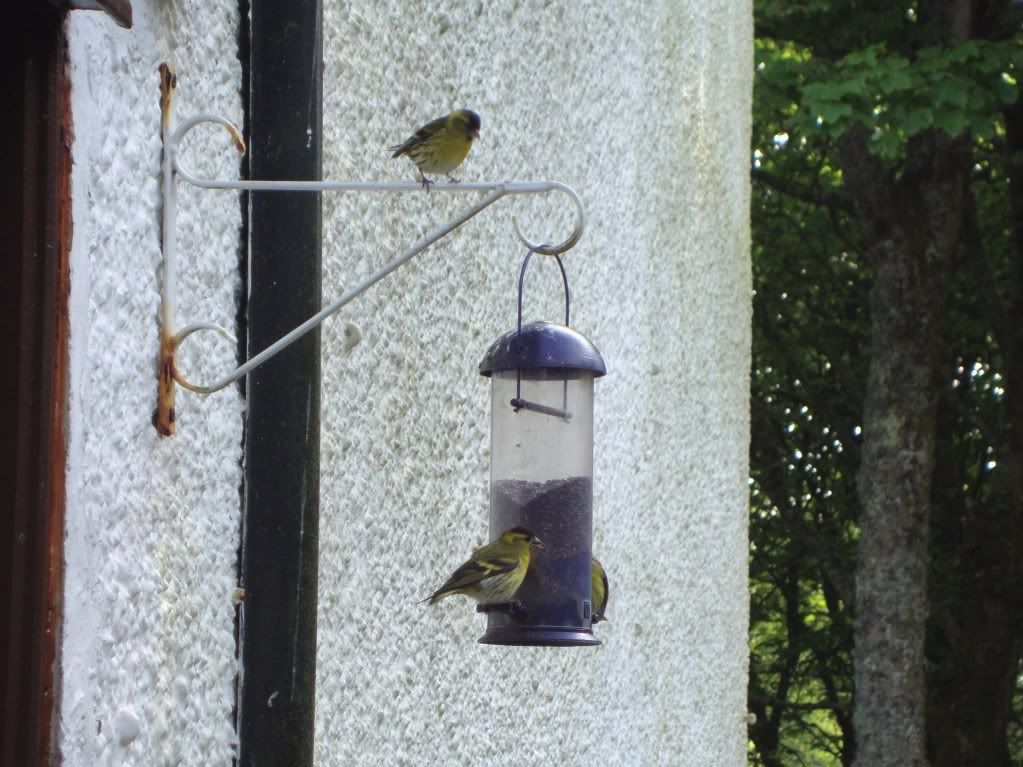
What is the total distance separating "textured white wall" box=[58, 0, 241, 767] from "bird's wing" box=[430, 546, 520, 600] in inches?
19.0

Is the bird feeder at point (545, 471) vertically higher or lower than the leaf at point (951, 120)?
lower

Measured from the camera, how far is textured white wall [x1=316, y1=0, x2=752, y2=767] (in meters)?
3.20

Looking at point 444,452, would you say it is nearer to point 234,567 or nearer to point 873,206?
point 234,567

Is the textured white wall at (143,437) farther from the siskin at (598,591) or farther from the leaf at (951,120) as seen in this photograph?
the leaf at (951,120)

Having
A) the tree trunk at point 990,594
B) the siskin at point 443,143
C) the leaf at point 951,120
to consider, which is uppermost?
the leaf at point 951,120

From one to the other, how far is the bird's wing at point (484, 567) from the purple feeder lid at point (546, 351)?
0.33 m

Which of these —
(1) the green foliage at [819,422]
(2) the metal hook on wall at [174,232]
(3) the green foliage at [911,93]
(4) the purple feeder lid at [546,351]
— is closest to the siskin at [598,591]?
(4) the purple feeder lid at [546,351]

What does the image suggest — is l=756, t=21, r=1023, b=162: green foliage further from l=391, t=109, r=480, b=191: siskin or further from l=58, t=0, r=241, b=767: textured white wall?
l=58, t=0, r=241, b=767: textured white wall

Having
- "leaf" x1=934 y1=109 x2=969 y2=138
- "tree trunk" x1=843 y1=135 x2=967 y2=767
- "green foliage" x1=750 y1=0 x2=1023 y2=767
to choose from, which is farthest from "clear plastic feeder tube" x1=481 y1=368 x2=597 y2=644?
"green foliage" x1=750 y1=0 x2=1023 y2=767

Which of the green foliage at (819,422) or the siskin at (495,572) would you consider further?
the green foliage at (819,422)

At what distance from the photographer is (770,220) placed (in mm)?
15750

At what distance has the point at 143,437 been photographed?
228cm

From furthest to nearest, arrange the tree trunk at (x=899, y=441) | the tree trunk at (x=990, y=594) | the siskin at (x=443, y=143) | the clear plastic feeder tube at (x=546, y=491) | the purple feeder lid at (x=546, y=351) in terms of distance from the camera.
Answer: the tree trunk at (x=990, y=594) → the tree trunk at (x=899, y=441) → the siskin at (x=443, y=143) → the clear plastic feeder tube at (x=546, y=491) → the purple feeder lid at (x=546, y=351)

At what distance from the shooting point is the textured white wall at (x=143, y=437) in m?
2.10
